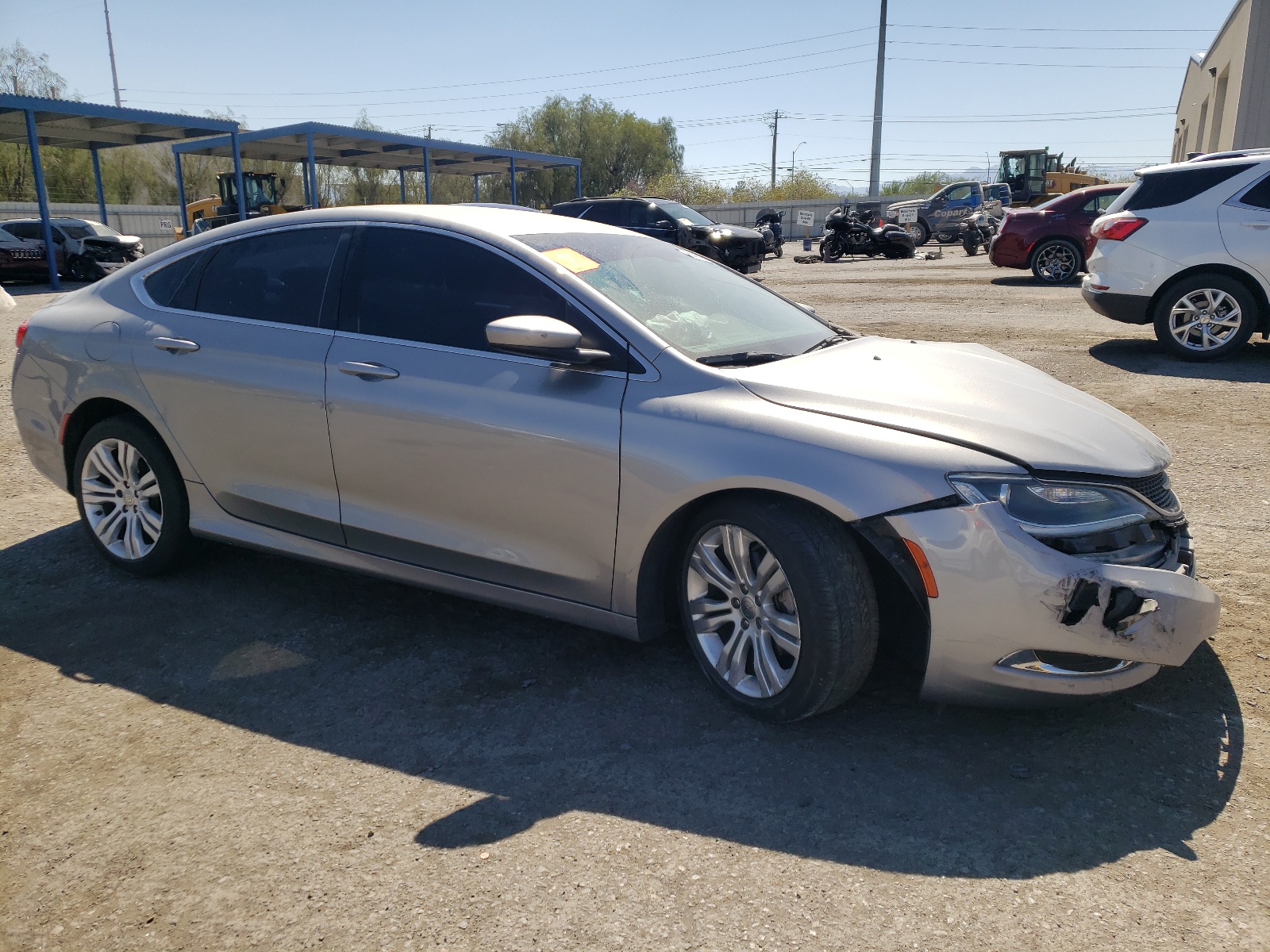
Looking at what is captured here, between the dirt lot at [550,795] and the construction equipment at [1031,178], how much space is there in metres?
34.7

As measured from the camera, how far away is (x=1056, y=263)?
17.3 meters

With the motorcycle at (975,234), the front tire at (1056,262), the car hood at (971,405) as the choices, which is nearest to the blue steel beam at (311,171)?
the motorcycle at (975,234)

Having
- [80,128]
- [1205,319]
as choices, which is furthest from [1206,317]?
[80,128]

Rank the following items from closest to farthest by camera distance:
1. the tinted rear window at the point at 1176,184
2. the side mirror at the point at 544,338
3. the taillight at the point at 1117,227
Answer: the side mirror at the point at 544,338 → the tinted rear window at the point at 1176,184 → the taillight at the point at 1117,227

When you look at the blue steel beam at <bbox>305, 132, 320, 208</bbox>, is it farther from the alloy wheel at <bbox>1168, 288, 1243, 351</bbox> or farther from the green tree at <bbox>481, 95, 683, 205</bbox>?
the green tree at <bbox>481, 95, 683, 205</bbox>

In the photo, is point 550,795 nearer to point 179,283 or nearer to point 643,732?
point 643,732

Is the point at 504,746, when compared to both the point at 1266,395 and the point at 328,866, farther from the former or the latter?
the point at 1266,395

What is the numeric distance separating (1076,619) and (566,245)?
7.31ft

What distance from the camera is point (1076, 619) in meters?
2.74

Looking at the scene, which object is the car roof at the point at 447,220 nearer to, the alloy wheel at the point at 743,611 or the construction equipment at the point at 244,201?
the alloy wheel at the point at 743,611

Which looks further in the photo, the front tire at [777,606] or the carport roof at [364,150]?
the carport roof at [364,150]

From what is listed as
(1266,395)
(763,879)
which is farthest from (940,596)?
(1266,395)

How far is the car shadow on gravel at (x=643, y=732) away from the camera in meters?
2.62

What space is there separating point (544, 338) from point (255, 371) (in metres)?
1.44
